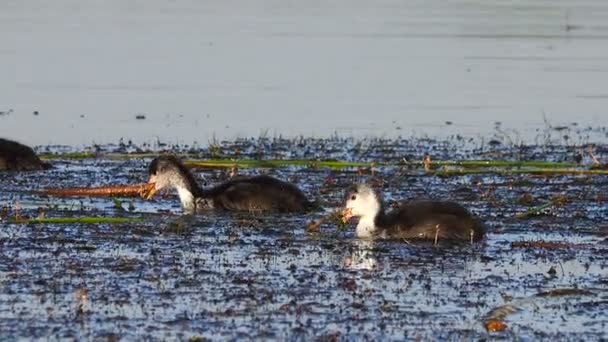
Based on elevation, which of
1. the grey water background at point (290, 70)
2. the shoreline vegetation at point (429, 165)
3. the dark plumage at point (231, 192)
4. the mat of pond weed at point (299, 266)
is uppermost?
the grey water background at point (290, 70)

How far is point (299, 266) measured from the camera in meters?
11.9

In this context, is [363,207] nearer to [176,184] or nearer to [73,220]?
[176,184]

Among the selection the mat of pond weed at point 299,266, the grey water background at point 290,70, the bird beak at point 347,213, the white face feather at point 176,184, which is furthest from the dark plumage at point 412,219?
the grey water background at point 290,70

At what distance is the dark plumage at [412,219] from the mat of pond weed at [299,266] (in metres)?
0.17

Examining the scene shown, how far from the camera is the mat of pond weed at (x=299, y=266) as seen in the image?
10133mm

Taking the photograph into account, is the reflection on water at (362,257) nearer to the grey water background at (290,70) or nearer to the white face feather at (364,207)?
the white face feather at (364,207)

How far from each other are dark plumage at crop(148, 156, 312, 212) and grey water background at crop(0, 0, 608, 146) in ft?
12.8

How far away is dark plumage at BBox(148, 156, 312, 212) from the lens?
14422 mm

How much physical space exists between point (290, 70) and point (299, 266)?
44.7 ft

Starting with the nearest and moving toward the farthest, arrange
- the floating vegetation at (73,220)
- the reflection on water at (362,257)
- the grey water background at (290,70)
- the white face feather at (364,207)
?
the reflection on water at (362,257) < the floating vegetation at (73,220) < the white face feather at (364,207) < the grey water background at (290,70)

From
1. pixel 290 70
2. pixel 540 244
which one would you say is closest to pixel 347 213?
pixel 540 244

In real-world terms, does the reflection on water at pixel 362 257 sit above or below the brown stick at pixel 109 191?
below

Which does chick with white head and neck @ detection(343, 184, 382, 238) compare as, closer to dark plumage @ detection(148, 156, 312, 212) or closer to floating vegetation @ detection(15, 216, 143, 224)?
Answer: dark plumage @ detection(148, 156, 312, 212)

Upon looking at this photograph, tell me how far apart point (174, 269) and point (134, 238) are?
1305mm
